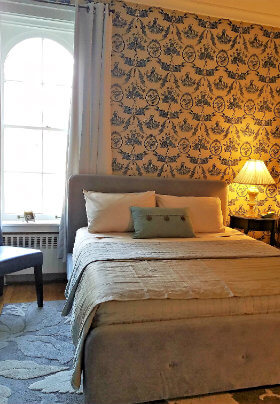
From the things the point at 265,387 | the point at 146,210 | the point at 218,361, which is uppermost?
the point at 146,210

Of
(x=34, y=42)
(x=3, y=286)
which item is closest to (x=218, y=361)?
(x=3, y=286)

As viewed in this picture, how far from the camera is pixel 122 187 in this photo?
341 cm

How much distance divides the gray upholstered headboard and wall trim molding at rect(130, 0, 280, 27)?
5.63 feet

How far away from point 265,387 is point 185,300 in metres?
0.74

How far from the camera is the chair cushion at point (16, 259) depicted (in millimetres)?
2621

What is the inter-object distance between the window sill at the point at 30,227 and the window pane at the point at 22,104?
100cm

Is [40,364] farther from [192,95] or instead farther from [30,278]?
[192,95]

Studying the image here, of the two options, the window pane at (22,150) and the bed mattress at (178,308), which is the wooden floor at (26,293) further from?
the bed mattress at (178,308)

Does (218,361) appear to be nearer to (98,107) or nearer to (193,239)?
(193,239)

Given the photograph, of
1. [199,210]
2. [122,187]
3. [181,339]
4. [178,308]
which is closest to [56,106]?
[122,187]

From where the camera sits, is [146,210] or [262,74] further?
[262,74]

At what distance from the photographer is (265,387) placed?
1.94 meters

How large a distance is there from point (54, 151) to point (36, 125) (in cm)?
31

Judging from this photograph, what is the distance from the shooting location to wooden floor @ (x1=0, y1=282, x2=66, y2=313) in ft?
9.96
